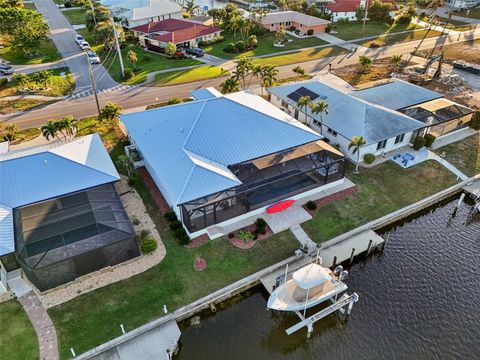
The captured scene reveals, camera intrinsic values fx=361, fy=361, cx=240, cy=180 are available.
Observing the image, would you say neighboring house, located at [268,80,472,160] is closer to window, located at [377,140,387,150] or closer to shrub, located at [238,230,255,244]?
window, located at [377,140,387,150]

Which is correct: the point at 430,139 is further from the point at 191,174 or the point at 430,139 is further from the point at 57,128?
the point at 57,128

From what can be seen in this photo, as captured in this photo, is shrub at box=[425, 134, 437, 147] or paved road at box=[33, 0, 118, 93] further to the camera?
paved road at box=[33, 0, 118, 93]

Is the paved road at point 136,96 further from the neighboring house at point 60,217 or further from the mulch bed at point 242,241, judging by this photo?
the mulch bed at point 242,241

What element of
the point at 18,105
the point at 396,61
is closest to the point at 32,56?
the point at 18,105

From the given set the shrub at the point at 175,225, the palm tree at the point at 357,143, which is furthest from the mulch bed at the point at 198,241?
the palm tree at the point at 357,143

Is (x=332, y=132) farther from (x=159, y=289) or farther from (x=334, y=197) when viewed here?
(x=159, y=289)

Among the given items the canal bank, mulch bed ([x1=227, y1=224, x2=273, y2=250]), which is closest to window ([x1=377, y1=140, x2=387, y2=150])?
the canal bank
